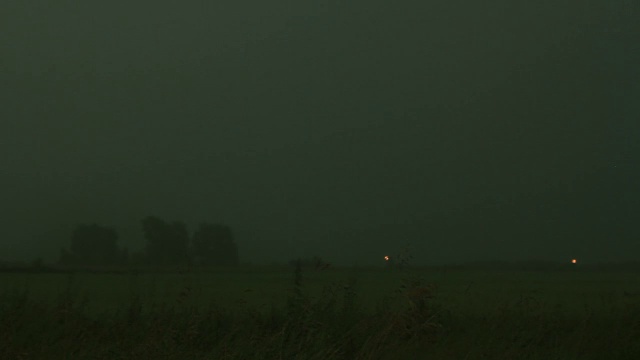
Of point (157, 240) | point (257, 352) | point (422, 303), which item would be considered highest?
point (157, 240)

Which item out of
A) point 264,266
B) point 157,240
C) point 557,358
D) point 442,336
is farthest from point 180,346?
point 264,266

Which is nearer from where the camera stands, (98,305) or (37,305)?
(37,305)

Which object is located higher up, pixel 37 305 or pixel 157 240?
pixel 157 240

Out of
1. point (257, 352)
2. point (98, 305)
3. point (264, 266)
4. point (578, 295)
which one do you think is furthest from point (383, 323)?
point (264, 266)

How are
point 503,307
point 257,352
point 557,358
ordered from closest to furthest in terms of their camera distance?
point 257,352
point 557,358
point 503,307

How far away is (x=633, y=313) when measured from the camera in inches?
562

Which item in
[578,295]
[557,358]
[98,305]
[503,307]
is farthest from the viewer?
[578,295]

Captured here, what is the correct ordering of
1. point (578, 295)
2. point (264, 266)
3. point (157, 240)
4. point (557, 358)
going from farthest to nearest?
point (264, 266) < point (157, 240) < point (578, 295) < point (557, 358)

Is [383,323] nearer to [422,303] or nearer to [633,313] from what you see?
[422,303]

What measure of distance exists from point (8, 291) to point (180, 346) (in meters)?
4.66

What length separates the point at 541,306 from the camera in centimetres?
1438

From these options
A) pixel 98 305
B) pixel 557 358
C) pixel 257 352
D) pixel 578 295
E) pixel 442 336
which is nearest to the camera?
pixel 257 352

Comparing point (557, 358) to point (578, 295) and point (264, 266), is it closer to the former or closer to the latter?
point (578, 295)

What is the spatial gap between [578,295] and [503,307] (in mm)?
6479
